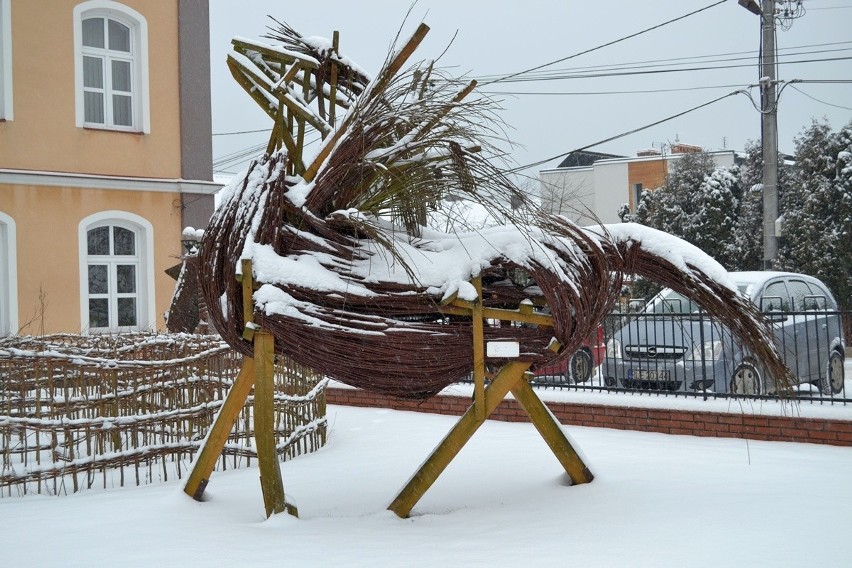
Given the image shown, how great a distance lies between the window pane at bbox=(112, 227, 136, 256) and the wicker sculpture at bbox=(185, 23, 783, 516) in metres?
11.2

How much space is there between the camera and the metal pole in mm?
16453

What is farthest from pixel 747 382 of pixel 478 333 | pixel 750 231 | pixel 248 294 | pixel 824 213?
pixel 750 231

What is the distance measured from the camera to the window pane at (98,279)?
16.4 meters

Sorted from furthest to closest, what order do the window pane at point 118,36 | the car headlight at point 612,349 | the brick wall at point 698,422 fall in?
the window pane at point 118,36 → the car headlight at point 612,349 → the brick wall at point 698,422

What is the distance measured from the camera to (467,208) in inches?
243

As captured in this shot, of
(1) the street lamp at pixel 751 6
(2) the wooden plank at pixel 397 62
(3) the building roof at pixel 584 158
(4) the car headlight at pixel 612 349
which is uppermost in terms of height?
(3) the building roof at pixel 584 158

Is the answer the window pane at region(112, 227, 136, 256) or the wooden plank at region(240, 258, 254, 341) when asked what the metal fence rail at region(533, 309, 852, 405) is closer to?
the wooden plank at region(240, 258, 254, 341)

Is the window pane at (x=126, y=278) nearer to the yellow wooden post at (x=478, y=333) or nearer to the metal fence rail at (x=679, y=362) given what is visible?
the metal fence rail at (x=679, y=362)

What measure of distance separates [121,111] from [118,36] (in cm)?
136

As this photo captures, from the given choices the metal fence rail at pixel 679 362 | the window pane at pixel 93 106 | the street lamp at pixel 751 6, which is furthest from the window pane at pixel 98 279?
the street lamp at pixel 751 6

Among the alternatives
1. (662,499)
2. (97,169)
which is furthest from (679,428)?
(97,169)

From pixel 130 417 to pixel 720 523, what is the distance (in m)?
4.93

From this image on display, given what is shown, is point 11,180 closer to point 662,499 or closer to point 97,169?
point 97,169

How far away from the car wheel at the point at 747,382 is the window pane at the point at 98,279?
37.0 ft
